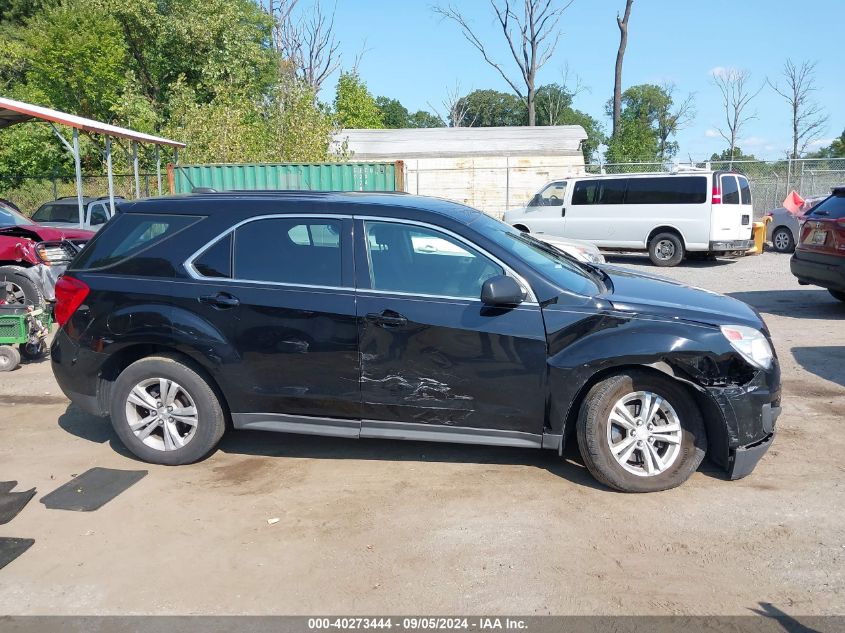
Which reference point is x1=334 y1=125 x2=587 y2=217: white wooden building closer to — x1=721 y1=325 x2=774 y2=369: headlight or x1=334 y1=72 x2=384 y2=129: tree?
x1=334 y1=72 x2=384 y2=129: tree

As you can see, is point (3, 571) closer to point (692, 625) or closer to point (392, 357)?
point (392, 357)

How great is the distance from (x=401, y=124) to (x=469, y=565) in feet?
271

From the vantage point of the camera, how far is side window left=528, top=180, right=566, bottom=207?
18.0 m

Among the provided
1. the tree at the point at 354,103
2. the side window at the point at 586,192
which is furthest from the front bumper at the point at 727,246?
the tree at the point at 354,103

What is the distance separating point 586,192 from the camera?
17625 millimetres

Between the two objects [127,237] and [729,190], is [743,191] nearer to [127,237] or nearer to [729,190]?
[729,190]

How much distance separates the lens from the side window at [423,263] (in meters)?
4.64

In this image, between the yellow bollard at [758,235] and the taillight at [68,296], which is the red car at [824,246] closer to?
the yellow bollard at [758,235]

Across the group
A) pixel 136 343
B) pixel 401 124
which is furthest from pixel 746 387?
→ pixel 401 124

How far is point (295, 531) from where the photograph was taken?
410 cm

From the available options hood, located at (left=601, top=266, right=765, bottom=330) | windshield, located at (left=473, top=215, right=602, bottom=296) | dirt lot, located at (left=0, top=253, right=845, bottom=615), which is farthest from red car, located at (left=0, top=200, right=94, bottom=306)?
hood, located at (left=601, top=266, right=765, bottom=330)

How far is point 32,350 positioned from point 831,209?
10345mm

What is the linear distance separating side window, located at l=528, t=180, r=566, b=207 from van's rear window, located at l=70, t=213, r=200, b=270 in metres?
14.1

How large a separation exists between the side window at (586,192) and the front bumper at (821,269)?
7.45 meters
